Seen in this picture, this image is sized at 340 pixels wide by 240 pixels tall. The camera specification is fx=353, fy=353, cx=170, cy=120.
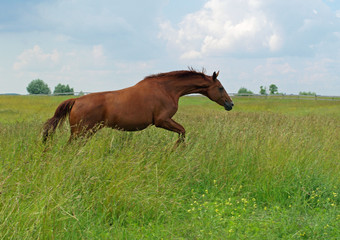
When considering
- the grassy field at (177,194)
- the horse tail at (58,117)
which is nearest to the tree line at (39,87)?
the horse tail at (58,117)

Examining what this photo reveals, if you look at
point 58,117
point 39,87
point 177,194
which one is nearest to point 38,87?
point 39,87

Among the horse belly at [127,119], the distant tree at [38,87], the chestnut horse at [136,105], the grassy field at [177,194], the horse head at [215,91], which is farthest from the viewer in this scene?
the distant tree at [38,87]

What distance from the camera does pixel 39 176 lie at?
4.80 metres

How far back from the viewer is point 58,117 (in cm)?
733

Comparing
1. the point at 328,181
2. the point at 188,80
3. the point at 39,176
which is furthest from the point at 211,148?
the point at 39,176

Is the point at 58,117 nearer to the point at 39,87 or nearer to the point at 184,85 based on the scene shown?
the point at 184,85

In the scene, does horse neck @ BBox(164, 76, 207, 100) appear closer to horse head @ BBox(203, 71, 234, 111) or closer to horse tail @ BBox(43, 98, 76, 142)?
horse head @ BBox(203, 71, 234, 111)

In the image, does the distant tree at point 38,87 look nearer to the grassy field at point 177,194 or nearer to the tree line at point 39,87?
the tree line at point 39,87

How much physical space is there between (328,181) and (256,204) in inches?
64.3

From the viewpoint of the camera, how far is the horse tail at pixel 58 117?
7.24 metres

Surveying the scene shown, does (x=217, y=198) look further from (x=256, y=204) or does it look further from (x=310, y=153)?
(x=310, y=153)

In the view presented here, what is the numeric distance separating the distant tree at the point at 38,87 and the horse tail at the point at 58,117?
91.9 metres

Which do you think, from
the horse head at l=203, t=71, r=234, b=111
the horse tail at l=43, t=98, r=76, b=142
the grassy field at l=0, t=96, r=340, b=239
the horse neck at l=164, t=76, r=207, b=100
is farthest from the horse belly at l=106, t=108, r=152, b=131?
the horse head at l=203, t=71, r=234, b=111

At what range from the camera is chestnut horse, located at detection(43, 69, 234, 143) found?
720 centimetres
